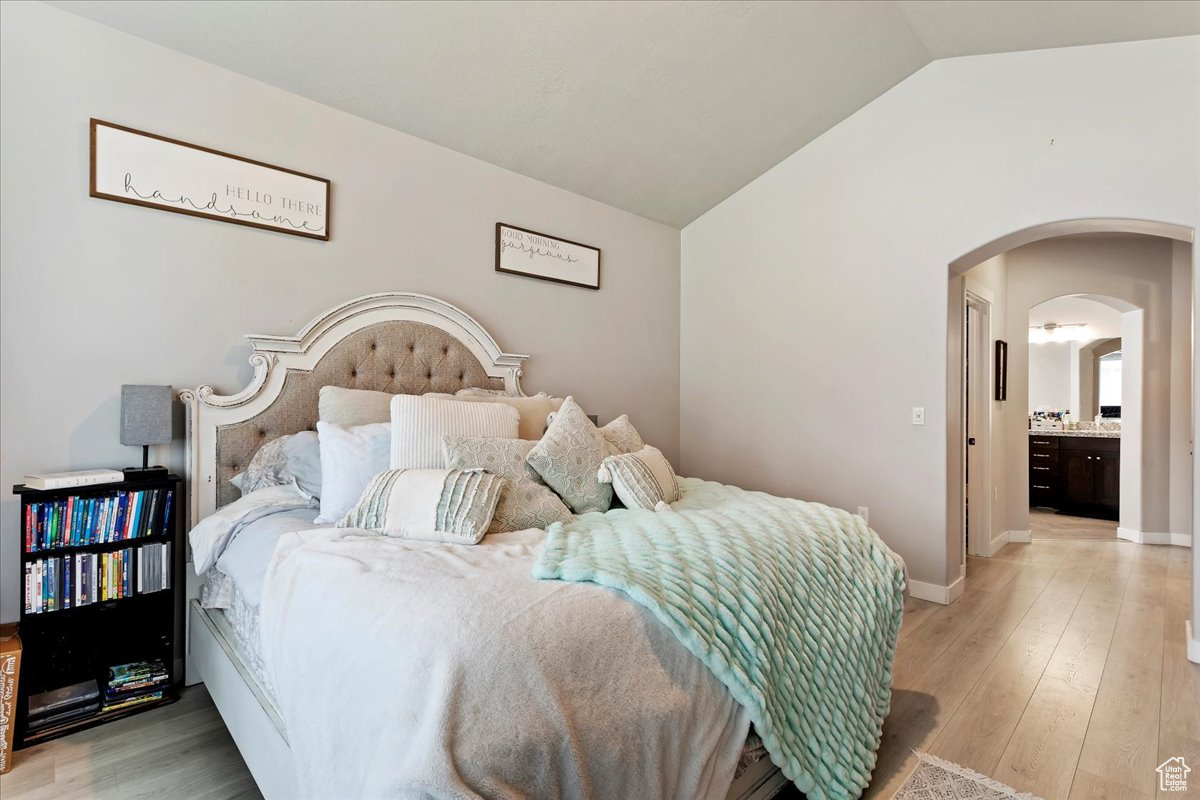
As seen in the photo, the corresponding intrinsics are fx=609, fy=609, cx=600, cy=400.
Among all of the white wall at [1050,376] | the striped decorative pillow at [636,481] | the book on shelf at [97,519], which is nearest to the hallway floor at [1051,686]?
the striped decorative pillow at [636,481]

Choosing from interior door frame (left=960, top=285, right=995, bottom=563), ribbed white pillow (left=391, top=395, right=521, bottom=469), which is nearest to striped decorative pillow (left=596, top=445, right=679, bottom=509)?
ribbed white pillow (left=391, top=395, right=521, bottom=469)

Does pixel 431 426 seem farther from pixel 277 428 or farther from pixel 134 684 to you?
pixel 134 684

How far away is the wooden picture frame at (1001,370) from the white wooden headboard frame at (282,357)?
4.03 m

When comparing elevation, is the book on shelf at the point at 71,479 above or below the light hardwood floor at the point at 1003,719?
above

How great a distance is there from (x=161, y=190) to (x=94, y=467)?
1.06 m

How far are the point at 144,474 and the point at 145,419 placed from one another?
0.65ft

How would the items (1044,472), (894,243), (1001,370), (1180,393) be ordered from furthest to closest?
(1044,472) → (1001,370) → (1180,393) → (894,243)

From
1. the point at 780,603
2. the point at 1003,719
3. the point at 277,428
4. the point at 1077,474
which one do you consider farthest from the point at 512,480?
the point at 1077,474

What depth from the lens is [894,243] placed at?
350 centimetres

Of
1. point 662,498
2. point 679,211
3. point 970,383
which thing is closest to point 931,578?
point 970,383

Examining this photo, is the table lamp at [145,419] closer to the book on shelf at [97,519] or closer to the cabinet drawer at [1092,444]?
the book on shelf at [97,519]

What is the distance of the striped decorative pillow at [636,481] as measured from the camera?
225 centimetres

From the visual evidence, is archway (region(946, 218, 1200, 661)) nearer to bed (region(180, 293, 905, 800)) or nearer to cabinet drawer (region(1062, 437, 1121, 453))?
bed (region(180, 293, 905, 800))

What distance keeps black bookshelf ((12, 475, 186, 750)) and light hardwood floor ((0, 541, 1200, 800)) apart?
7 cm
